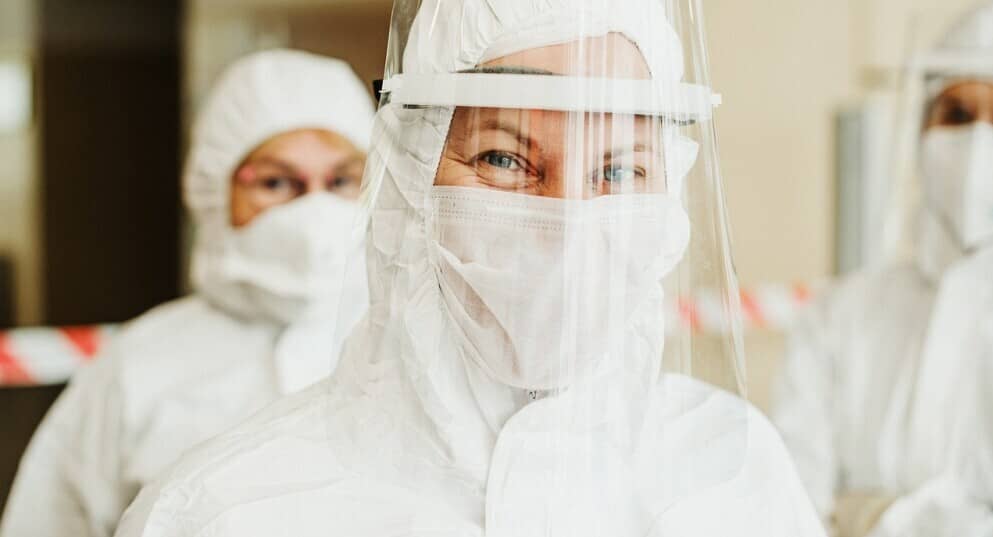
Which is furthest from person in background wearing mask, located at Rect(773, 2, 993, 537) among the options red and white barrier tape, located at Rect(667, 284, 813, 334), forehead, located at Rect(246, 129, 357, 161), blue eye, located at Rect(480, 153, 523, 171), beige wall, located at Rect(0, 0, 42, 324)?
beige wall, located at Rect(0, 0, 42, 324)

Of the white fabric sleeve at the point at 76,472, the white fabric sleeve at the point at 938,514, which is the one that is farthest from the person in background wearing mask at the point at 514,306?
the white fabric sleeve at the point at 76,472

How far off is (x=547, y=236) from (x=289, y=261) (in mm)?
1590

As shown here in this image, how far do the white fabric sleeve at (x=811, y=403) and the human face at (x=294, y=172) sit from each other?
4.11ft

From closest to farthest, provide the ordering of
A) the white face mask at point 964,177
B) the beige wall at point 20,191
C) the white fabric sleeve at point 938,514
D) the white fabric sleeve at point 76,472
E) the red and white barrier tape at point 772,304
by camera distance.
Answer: the white fabric sleeve at point 938,514 < the white fabric sleeve at point 76,472 < the white face mask at point 964,177 < the beige wall at point 20,191 < the red and white barrier tape at point 772,304

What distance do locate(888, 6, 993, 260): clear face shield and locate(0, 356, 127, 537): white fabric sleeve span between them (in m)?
2.09

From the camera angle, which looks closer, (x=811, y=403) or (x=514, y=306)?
(x=514, y=306)

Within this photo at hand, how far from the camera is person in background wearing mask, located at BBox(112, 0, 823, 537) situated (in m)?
1.67

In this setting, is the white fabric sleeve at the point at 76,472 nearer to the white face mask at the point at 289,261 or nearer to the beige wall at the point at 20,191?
the white face mask at the point at 289,261

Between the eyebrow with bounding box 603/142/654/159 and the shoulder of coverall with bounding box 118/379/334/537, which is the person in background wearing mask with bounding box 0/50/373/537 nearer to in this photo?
the shoulder of coverall with bounding box 118/379/334/537

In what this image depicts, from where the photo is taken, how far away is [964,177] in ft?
10.5

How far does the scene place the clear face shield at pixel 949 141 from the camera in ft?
10.4

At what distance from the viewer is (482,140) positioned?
1700mm

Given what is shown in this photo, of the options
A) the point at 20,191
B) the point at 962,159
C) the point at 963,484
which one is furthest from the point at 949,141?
the point at 20,191

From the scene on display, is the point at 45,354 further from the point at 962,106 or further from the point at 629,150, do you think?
the point at 629,150
